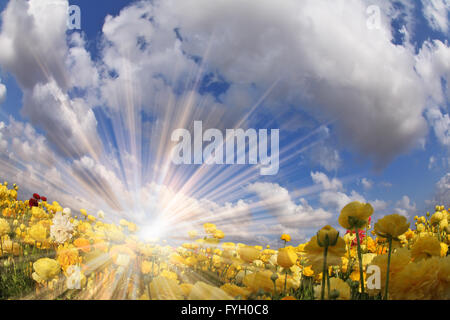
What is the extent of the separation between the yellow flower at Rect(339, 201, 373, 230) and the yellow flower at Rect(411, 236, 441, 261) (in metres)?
0.28

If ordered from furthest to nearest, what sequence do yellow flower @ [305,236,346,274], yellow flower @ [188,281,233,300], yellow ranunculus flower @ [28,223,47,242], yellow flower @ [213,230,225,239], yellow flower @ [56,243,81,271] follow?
yellow flower @ [213,230,225,239]
yellow ranunculus flower @ [28,223,47,242]
yellow flower @ [56,243,81,271]
yellow flower @ [305,236,346,274]
yellow flower @ [188,281,233,300]

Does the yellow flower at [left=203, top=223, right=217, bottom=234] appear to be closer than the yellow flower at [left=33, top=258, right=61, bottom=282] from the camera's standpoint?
No

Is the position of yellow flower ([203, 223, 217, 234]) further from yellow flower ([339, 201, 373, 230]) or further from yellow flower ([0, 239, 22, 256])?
yellow flower ([339, 201, 373, 230])

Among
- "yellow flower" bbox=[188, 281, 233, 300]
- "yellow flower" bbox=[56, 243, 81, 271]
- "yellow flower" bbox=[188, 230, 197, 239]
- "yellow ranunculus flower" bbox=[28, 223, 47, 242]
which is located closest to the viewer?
"yellow flower" bbox=[188, 281, 233, 300]

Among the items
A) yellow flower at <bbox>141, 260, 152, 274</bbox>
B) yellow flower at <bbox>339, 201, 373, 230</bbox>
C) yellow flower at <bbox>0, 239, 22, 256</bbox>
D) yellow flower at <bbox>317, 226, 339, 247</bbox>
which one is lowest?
yellow flower at <bbox>141, 260, 152, 274</bbox>

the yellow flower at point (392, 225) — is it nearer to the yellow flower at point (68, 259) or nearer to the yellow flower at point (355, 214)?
the yellow flower at point (355, 214)

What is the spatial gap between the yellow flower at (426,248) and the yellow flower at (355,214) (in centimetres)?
28

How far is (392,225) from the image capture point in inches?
33.8

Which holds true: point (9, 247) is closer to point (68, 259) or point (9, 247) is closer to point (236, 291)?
point (68, 259)

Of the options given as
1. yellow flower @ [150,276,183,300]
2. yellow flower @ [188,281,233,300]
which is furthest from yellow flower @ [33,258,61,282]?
yellow flower @ [188,281,233,300]

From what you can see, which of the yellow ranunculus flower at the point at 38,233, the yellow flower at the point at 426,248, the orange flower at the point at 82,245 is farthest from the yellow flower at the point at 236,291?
the yellow ranunculus flower at the point at 38,233

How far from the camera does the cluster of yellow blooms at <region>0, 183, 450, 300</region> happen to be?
2.52 feet

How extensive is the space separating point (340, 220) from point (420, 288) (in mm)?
284
